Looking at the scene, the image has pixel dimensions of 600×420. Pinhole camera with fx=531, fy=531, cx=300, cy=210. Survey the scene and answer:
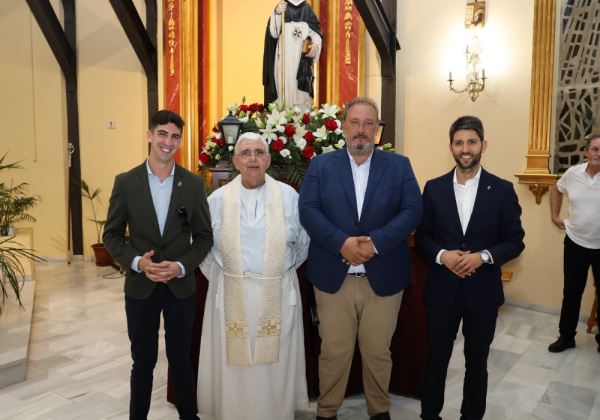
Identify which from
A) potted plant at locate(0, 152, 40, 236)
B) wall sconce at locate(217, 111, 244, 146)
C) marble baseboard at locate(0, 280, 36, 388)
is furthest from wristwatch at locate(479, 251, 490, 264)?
potted plant at locate(0, 152, 40, 236)

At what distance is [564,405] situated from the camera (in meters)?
3.06

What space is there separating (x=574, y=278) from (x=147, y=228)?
→ 312 cm

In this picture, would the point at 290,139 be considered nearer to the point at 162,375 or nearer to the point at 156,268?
the point at 156,268

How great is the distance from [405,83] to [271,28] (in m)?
1.58

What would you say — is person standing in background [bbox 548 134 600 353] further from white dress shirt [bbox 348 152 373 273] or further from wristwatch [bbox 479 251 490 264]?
white dress shirt [bbox 348 152 373 273]

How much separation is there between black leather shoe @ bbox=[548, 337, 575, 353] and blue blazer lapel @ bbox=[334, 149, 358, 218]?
240 centimetres

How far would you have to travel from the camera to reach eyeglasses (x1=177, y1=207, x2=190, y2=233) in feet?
7.67

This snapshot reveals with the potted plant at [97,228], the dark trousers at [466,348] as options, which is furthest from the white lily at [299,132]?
the potted plant at [97,228]

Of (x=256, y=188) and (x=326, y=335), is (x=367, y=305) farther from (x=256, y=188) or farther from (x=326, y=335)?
(x=256, y=188)

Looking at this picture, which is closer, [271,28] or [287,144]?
[287,144]

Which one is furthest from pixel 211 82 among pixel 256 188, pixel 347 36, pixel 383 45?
pixel 256 188

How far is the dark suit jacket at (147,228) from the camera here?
230cm

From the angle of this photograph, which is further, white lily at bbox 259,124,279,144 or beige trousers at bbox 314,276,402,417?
white lily at bbox 259,124,279,144

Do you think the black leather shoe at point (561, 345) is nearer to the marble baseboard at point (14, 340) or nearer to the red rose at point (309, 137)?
the red rose at point (309, 137)
